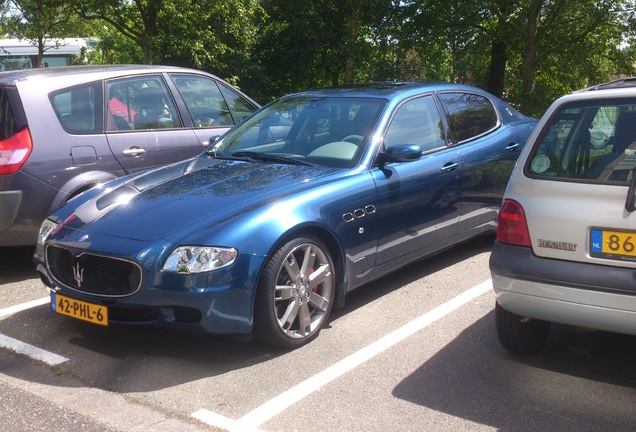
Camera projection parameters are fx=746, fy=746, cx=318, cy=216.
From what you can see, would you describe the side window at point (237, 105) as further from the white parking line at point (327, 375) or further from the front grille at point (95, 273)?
the front grille at point (95, 273)

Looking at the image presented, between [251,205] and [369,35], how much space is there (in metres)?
21.0

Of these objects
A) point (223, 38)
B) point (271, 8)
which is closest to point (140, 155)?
point (223, 38)

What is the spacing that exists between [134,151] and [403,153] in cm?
270

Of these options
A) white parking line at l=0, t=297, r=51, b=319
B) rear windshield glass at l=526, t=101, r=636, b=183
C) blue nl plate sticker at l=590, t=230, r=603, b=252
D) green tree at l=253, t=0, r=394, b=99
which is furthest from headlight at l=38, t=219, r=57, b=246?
green tree at l=253, t=0, r=394, b=99

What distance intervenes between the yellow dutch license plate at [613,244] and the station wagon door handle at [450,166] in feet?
7.45

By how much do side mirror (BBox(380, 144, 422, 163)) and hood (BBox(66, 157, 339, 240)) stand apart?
43 cm

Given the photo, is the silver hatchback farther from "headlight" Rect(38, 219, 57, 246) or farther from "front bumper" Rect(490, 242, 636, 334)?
"headlight" Rect(38, 219, 57, 246)

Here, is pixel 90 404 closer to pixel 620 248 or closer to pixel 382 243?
pixel 382 243

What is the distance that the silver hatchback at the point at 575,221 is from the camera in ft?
11.9

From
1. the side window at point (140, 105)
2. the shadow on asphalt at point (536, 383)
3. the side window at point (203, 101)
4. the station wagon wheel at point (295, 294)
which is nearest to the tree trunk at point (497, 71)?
the side window at point (203, 101)

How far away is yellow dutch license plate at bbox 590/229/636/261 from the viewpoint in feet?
11.8

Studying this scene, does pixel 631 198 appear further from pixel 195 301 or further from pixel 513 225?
pixel 195 301

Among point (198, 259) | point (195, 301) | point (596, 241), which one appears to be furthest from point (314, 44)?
point (596, 241)

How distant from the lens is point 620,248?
143 inches
